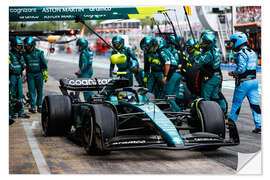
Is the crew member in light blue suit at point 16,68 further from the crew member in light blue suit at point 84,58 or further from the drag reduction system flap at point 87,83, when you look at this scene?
the drag reduction system flap at point 87,83

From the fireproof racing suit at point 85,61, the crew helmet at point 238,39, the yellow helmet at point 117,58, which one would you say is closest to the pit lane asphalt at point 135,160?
the yellow helmet at point 117,58

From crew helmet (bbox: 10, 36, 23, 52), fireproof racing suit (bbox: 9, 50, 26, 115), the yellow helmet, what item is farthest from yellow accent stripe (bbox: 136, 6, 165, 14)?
fireproof racing suit (bbox: 9, 50, 26, 115)

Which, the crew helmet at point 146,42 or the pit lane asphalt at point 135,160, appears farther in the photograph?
the crew helmet at point 146,42

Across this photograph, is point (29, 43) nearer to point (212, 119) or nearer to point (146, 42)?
point (146, 42)

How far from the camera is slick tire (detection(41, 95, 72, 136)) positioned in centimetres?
846

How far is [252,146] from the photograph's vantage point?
7867 millimetres

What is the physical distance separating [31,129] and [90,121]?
2.82 meters

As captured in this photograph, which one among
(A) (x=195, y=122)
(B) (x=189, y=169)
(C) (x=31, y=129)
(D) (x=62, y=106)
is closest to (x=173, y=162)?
(B) (x=189, y=169)

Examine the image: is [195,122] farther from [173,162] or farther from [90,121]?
A: [90,121]

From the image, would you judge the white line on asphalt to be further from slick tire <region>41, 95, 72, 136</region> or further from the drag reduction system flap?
the drag reduction system flap

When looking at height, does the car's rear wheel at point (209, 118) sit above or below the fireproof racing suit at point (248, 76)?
below

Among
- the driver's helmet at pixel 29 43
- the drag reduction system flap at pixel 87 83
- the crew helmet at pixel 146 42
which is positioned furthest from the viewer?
the driver's helmet at pixel 29 43

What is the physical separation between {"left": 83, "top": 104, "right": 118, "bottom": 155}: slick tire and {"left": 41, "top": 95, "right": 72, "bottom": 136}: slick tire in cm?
126

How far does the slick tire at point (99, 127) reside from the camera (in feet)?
22.5
